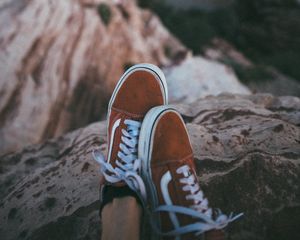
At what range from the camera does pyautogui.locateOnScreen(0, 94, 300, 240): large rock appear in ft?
6.12

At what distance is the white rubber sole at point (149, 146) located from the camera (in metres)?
1.82

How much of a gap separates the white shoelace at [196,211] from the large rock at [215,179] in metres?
0.17

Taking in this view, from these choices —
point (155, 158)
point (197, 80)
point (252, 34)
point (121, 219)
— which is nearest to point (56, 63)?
point (197, 80)

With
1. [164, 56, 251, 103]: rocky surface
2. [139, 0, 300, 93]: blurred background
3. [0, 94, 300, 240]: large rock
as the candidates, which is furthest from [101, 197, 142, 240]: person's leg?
[139, 0, 300, 93]: blurred background

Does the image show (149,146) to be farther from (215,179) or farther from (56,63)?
(56,63)

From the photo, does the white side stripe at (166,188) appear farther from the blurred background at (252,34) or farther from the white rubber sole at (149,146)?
the blurred background at (252,34)

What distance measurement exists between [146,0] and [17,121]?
5.08 metres

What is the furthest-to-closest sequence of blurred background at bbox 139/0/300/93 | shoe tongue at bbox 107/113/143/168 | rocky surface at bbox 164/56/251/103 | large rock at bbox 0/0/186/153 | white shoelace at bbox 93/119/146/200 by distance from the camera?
blurred background at bbox 139/0/300/93
rocky surface at bbox 164/56/251/103
large rock at bbox 0/0/186/153
shoe tongue at bbox 107/113/143/168
white shoelace at bbox 93/119/146/200

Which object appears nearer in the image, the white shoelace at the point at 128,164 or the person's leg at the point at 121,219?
the person's leg at the point at 121,219

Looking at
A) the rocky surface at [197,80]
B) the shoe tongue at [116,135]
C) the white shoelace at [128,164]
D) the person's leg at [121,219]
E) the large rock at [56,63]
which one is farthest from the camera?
the rocky surface at [197,80]

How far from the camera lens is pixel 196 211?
1.69m

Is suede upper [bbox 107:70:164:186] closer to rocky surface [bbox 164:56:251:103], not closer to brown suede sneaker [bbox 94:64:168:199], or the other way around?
brown suede sneaker [bbox 94:64:168:199]

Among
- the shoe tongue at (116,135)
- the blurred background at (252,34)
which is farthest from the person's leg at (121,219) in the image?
the blurred background at (252,34)

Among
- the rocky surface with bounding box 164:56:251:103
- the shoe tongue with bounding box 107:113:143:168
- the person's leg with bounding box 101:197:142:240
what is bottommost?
the rocky surface with bounding box 164:56:251:103
